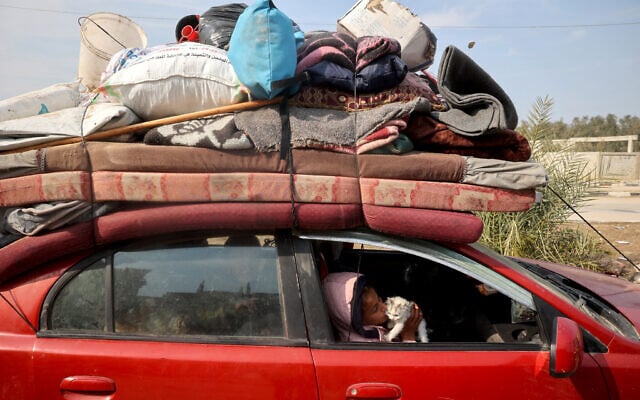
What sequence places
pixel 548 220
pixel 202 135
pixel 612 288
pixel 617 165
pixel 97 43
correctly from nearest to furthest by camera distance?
pixel 202 135
pixel 612 288
pixel 97 43
pixel 548 220
pixel 617 165

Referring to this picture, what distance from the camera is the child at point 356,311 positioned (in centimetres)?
210

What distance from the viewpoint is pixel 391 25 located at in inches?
119

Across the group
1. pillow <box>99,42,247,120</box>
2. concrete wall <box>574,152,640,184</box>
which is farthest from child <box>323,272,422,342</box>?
concrete wall <box>574,152,640,184</box>

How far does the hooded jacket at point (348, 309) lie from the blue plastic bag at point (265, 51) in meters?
0.92

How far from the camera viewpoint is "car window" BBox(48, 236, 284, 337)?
1.91 meters

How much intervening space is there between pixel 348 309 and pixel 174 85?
1293mm

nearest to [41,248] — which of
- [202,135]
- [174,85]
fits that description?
[202,135]

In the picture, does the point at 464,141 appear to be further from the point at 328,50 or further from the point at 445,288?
the point at 445,288

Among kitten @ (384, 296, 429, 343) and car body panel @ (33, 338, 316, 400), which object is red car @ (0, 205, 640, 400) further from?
kitten @ (384, 296, 429, 343)

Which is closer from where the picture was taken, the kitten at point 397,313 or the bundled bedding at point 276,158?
the bundled bedding at point 276,158

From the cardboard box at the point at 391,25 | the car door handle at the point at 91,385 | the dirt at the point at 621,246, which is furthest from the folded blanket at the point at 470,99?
the dirt at the point at 621,246

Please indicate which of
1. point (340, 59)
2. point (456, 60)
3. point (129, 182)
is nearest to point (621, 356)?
point (456, 60)

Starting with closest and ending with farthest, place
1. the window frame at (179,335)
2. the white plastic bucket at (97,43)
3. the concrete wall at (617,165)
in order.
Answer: the window frame at (179,335)
the white plastic bucket at (97,43)
the concrete wall at (617,165)

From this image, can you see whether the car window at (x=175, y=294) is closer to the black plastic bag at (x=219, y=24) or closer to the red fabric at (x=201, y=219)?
the red fabric at (x=201, y=219)
